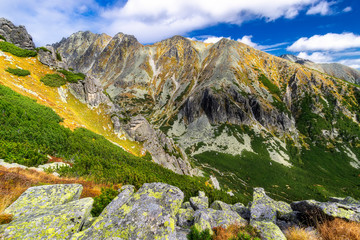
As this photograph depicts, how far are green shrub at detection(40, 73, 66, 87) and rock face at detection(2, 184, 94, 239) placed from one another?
41.8 meters

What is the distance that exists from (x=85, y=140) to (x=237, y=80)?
203 meters

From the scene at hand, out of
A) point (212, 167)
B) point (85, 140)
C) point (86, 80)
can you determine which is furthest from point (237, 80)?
point (85, 140)

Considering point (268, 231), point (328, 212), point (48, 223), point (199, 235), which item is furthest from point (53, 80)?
point (328, 212)

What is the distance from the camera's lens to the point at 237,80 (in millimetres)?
198000

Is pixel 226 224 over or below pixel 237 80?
below

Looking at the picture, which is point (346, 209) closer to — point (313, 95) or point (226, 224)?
point (226, 224)

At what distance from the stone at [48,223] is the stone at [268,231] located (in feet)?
25.6

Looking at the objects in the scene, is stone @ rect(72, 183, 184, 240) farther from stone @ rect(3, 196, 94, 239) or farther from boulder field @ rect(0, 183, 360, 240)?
stone @ rect(3, 196, 94, 239)

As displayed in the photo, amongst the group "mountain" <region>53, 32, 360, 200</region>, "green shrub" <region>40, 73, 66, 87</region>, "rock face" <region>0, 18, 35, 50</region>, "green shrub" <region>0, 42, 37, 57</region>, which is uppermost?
"rock face" <region>0, 18, 35, 50</region>

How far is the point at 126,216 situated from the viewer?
6609 mm

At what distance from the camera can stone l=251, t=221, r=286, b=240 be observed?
6690mm

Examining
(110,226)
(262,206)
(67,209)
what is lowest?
(262,206)

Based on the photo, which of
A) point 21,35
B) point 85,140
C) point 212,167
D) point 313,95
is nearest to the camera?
point 85,140

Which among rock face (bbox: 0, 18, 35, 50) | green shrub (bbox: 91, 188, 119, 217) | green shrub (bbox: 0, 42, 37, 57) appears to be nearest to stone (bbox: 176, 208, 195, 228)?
green shrub (bbox: 91, 188, 119, 217)
